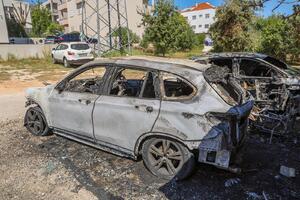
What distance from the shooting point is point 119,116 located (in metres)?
4.28

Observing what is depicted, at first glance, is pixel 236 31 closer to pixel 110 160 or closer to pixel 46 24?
pixel 110 160

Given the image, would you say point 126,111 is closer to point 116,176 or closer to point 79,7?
point 116,176

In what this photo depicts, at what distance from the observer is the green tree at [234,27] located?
17625 millimetres

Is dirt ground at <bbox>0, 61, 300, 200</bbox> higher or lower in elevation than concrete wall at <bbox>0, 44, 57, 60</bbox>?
lower

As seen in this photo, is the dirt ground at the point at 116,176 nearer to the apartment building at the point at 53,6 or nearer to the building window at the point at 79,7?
the building window at the point at 79,7

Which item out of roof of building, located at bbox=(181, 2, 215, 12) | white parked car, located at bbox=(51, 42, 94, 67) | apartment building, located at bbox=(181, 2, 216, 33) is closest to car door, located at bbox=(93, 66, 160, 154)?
white parked car, located at bbox=(51, 42, 94, 67)

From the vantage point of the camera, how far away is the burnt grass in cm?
382

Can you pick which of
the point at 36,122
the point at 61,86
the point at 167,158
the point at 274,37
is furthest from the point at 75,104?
the point at 274,37

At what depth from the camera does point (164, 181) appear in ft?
13.4

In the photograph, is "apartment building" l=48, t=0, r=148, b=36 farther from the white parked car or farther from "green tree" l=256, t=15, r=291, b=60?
"green tree" l=256, t=15, r=291, b=60

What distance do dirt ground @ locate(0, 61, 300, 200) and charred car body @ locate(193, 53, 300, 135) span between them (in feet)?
1.74

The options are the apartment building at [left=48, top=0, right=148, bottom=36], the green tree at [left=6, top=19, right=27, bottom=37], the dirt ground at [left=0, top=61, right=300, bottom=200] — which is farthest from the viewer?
the apartment building at [left=48, top=0, right=148, bottom=36]

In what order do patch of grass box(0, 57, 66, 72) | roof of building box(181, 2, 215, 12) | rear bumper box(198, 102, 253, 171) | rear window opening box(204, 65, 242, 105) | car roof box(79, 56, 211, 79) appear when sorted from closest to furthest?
rear bumper box(198, 102, 253, 171)
rear window opening box(204, 65, 242, 105)
car roof box(79, 56, 211, 79)
patch of grass box(0, 57, 66, 72)
roof of building box(181, 2, 215, 12)

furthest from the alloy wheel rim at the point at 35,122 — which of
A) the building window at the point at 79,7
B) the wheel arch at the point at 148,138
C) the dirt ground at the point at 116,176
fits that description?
the building window at the point at 79,7
